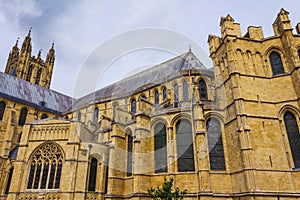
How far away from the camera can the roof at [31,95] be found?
29316 mm

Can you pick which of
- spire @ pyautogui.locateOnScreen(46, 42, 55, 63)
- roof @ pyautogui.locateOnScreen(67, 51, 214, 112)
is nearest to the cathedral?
roof @ pyautogui.locateOnScreen(67, 51, 214, 112)

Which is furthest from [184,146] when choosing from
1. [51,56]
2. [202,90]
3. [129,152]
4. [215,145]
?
[51,56]

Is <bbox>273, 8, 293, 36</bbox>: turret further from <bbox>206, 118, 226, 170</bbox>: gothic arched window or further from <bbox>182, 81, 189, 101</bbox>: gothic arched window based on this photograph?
<bbox>182, 81, 189, 101</bbox>: gothic arched window

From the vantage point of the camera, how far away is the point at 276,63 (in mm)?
16094

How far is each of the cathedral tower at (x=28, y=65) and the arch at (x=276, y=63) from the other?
134ft

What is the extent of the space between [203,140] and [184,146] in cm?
173

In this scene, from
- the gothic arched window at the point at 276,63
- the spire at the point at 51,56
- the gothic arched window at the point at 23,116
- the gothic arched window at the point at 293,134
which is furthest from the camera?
the spire at the point at 51,56

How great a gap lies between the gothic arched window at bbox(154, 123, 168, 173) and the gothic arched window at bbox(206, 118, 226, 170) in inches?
119

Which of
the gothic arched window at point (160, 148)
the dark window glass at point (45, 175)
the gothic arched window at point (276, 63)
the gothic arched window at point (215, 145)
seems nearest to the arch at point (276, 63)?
the gothic arched window at point (276, 63)

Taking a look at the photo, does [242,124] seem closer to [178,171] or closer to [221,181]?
[221,181]

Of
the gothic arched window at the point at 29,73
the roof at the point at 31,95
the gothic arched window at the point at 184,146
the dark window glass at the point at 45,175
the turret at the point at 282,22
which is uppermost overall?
the gothic arched window at the point at 29,73

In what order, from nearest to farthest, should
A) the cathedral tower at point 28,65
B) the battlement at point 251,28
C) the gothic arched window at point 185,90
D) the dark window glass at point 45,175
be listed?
the battlement at point 251,28 < the dark window glass at point 45,175 < the gothic arched window at point 185,90 < the cathedral tower at point 28,65

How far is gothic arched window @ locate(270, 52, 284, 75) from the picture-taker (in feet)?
51.9

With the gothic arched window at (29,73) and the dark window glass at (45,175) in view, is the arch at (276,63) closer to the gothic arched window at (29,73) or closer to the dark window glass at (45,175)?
the dark window glass at (45,175)
